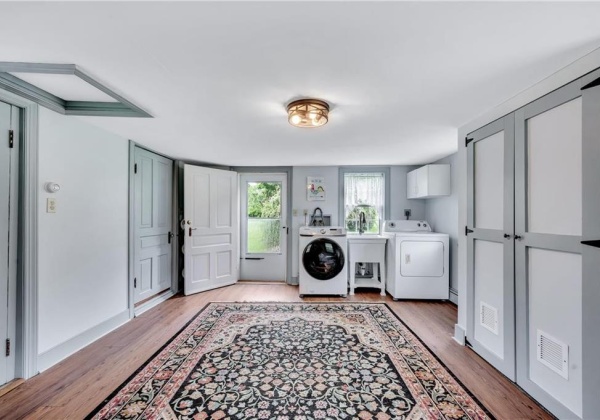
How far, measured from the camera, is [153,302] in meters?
3.46

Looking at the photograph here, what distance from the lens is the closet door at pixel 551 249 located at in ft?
4.83

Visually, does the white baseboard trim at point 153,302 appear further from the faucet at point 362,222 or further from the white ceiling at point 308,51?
the faucet at point 362,222

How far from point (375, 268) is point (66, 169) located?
393 centimetres

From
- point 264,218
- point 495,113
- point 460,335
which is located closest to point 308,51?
point 495,113

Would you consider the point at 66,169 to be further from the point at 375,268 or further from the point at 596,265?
the point at 375,268

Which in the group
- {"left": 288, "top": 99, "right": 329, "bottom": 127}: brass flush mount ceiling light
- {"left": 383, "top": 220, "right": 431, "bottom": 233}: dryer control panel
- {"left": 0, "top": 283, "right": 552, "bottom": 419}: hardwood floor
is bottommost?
{"left": 0, "top": 283, "right": 552, "bottom": 419}: hardwood floor

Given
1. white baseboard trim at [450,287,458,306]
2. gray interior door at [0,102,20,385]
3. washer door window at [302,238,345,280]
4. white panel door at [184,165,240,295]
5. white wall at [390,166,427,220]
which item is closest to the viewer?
gray interior door at [0,102,20,385]

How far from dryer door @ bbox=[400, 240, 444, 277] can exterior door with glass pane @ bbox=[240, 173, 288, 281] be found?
1.91 metres

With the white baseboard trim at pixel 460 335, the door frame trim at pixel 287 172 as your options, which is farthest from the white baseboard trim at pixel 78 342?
the white baseboard trim at pixel 460 335

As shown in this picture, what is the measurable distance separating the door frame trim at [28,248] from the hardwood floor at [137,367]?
20cm

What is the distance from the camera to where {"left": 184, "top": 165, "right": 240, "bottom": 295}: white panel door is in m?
3.95

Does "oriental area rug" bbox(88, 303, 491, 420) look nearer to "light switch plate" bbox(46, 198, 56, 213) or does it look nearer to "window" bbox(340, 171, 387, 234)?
"light switch plate" bbox(46, 198, 56, 213)

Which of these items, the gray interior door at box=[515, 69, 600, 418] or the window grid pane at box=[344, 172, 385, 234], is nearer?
the gray interior door at box=[515, 69, 600, 418]

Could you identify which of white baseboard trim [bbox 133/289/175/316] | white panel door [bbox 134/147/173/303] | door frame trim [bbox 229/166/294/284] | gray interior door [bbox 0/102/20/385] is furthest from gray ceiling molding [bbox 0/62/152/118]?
door frame trim [bbox 229/166/294/284]
